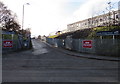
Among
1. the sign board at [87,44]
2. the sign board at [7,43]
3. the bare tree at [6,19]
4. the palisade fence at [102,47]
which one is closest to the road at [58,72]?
the palisade fence at [102,47]

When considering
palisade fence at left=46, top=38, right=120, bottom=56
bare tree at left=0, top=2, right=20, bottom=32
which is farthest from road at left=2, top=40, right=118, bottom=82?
bare tree at left=0, top=2, right=20, bottom=32

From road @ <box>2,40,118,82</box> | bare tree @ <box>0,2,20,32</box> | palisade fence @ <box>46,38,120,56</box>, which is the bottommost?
road @ <box>2,40,118,82</box>

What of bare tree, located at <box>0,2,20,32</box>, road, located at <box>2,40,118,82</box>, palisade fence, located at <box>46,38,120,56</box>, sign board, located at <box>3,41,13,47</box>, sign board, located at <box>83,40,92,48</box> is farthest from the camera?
bare tree, located at <box>0,2,20,32</box>

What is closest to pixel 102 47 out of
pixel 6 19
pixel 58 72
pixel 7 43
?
pixel 58 72

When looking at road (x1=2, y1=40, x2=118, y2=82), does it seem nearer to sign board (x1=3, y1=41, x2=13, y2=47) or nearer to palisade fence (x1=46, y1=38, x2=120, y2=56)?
palisade fence (x1=46, y1=38, x2=120, y2=56)

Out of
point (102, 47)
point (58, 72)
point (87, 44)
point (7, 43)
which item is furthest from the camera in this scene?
point (7, 43)

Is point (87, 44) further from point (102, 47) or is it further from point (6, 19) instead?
point (6, 19)

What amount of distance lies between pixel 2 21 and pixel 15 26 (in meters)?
6.56

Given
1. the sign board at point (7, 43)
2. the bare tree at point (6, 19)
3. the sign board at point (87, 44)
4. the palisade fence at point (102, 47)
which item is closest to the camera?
the palisade fence at point (102, 47)

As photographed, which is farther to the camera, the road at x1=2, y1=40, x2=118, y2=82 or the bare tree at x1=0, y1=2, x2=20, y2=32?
the bare tree at x1=0, y1=2, x2=20, y2=32

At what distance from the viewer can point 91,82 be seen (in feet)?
20.2

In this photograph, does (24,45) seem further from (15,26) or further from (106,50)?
(15,26)

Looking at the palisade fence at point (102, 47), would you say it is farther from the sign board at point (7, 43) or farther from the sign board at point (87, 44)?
the sign board at point (7, 43)

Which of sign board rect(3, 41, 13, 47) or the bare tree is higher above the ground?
the bare tree
